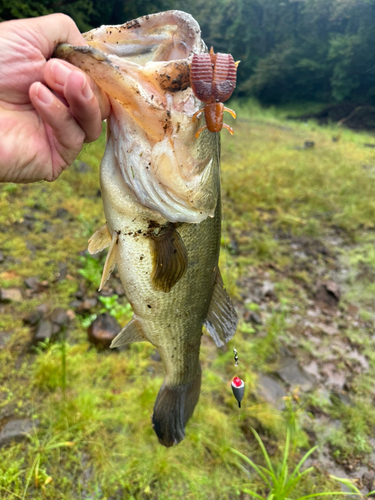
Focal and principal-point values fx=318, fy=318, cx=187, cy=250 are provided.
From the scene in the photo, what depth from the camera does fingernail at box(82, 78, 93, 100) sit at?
1052 mm

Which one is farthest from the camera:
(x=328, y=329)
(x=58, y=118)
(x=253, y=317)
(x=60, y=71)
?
(x=328, y=329)

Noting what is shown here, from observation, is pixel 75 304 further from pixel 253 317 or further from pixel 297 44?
pixel 297 44

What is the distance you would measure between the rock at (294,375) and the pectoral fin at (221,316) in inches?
80.4

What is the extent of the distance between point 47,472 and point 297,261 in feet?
14.7

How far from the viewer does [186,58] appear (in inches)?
44.1

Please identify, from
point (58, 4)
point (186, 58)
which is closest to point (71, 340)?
point (186, 58)

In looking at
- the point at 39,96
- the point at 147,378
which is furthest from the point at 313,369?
the point at 39,96

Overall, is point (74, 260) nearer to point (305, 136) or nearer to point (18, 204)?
point (18, 204)

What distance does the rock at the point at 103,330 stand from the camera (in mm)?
3176

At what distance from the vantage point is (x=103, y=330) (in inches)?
127

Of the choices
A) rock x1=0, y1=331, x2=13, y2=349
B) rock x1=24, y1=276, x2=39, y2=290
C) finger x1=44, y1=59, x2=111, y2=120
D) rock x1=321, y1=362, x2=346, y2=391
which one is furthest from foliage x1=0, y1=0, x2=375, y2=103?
finger x1=44, y1=59, x2=111, y2=120

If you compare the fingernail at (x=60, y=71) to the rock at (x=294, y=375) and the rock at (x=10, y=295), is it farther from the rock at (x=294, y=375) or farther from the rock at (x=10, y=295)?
the rock at (x=294, y=375)

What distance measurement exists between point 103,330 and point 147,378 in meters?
0.65

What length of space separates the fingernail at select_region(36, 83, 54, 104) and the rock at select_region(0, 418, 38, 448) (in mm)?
2427
